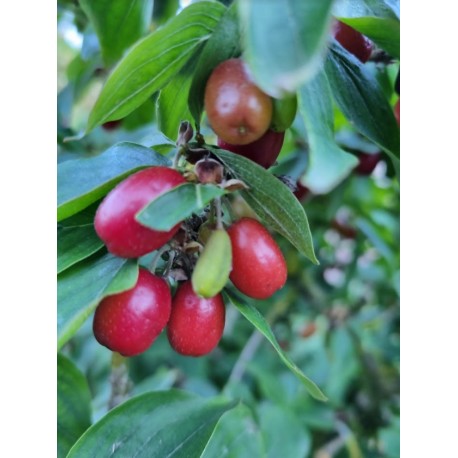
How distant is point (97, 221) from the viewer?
1.74 ft

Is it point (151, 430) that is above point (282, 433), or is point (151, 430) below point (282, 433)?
above

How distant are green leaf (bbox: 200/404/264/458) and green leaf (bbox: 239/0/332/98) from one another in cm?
55

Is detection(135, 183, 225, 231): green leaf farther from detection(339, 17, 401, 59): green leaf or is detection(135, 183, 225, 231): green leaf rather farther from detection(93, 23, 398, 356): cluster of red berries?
detection(339, 17, 401, 59): green leaf

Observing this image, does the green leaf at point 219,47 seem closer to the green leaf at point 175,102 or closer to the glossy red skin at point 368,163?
the green leaf at point 175,102

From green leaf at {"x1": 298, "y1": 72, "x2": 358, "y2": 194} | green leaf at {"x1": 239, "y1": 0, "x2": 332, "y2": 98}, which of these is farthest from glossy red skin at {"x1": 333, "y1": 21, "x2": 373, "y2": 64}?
green leaf at {"x1": 239, "y1": 0, "x2": 332, "y2": 98}

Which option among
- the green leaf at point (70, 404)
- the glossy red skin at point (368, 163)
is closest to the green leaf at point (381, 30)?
the glossy red skin at point (368, 163)

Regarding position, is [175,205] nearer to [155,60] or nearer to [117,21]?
[155,60]

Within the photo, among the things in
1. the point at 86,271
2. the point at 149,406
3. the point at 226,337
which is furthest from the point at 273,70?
the point at 226,337

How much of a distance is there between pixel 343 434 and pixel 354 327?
0.37m

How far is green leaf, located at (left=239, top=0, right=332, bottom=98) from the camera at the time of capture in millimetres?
346

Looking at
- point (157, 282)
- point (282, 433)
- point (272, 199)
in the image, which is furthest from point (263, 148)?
point (282, 433)

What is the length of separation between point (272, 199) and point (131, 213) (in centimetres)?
14

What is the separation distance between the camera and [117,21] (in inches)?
32.8
